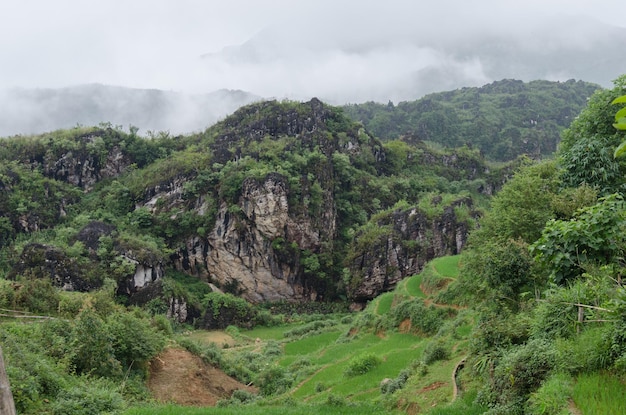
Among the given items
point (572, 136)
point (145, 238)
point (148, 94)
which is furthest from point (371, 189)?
point (148, 94)

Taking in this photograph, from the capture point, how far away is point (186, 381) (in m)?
16.7

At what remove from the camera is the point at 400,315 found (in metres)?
23.0

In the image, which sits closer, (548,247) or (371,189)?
(548,247)

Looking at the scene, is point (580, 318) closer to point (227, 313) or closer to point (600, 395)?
point (600, 395)

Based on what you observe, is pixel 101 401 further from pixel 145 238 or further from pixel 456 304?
pixel 145 238

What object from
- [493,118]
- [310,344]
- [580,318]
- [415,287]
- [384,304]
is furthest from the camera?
[493,118]

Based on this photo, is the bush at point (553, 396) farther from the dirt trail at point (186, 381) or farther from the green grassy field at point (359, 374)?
the dirt trail at point (186, 381)

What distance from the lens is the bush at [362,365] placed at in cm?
1623

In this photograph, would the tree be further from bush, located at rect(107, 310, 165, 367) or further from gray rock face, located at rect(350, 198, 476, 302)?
gray rock face, located at rect(350, 198, 476, 302)

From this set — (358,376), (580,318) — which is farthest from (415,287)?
(580,318)

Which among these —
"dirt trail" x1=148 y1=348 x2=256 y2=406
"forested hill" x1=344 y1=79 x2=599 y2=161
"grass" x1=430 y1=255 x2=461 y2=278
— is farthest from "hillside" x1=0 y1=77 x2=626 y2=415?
"forested hill" x1=344 y1=79 x2=599 y2=161

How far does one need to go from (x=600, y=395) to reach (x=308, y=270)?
45487 millimetres

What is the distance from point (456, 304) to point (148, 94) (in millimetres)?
129643

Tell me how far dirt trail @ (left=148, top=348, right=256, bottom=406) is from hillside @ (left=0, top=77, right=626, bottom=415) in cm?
13
